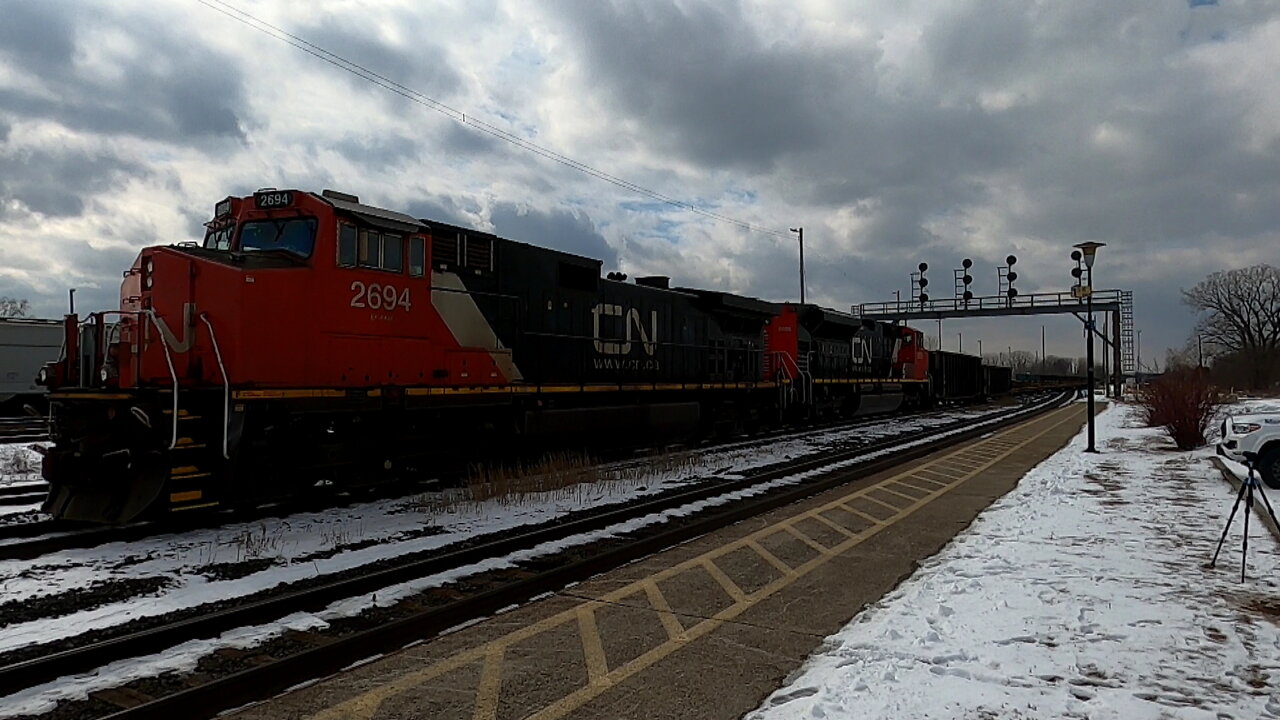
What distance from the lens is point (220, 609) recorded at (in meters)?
5.45

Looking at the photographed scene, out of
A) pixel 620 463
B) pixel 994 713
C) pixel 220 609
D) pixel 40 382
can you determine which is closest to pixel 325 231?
pixel 40 382

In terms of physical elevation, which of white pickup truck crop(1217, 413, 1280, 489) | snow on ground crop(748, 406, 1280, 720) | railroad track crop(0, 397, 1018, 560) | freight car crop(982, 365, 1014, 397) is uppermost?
freight car crop(982, 365, 1014, 397)

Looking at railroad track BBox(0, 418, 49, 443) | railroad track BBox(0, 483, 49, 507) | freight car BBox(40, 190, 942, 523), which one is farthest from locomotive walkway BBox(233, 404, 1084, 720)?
railroad track BBox(0, 418, 49, 443)

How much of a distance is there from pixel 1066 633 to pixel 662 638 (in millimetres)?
2552

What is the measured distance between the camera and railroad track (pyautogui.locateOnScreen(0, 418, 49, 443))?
17.4 m

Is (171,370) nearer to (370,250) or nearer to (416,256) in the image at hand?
(370,250)

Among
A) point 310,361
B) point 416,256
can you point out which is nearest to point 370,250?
point 416,256

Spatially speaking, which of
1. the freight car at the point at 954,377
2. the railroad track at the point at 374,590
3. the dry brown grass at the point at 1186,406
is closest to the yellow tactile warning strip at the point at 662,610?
the railroad track at the point at 374,590

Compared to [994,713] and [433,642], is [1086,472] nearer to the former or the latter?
[994,713]

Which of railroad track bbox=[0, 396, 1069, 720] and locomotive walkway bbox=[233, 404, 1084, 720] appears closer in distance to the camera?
locomotive walkway bbox=[233, 404, 1084, 720]

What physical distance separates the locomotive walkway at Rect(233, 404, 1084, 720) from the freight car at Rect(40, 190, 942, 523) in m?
4.29

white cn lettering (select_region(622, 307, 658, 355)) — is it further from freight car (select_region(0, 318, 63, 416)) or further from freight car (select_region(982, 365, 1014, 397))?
freight car (select_region(982, 365, 1014, 397))

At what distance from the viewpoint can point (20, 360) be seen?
2634 cm

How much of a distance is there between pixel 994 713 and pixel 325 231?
26.5ft
